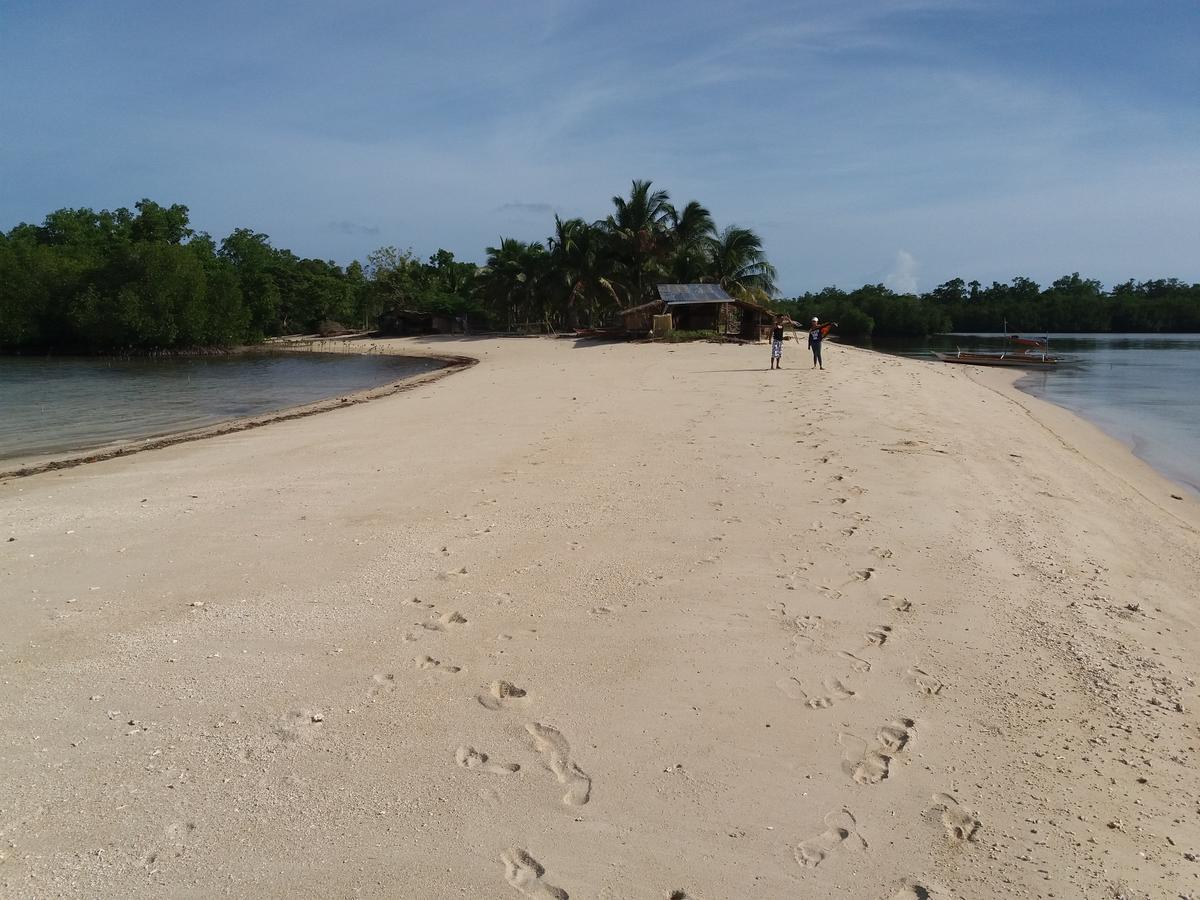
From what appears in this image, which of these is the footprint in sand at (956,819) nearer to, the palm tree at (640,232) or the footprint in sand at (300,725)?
the footprint in sand at (300,725)

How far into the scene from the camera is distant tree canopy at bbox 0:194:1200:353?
44.2 meters

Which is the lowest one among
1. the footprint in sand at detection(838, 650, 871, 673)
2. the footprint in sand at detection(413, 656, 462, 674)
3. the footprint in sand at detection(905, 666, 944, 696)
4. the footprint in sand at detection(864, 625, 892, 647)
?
the footprint in sand at detection(905, 666, 944, 696)

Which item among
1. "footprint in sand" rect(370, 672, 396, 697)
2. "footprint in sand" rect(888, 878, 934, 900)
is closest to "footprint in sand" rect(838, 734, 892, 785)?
Answer: "footprint in sand" rect(888, 878, 934, 900)

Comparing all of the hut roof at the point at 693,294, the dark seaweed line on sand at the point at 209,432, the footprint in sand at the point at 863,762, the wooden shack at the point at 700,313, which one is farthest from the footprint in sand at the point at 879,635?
the hut roof at the point at 693,294

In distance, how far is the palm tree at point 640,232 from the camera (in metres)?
43.6

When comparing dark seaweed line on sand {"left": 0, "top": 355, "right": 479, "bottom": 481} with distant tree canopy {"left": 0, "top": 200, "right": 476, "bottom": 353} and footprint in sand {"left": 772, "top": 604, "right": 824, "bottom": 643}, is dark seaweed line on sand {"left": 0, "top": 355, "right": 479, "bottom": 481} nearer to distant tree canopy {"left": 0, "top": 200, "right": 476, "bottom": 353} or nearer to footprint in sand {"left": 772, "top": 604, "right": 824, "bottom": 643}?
footprint in sand {"left": 772, "top": 604, "right": 824, "bottom": 643}

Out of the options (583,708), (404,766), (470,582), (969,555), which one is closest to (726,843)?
(583,708)

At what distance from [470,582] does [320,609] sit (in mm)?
999

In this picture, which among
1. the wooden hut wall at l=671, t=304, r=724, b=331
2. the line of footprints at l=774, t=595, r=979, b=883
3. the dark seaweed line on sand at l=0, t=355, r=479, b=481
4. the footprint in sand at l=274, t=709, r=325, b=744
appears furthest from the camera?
the wooden hut wall at l=671, t=304, r=724, b=331

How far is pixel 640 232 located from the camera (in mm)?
43562

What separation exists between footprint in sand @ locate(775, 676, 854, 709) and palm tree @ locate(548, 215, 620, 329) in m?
41.9

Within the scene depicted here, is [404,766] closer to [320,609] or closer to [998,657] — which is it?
[320,609]

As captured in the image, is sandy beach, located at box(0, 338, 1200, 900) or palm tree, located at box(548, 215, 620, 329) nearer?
sandy beach, located at box(0, 338, 1200, 900)

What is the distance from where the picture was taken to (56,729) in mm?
Answer: 3473
